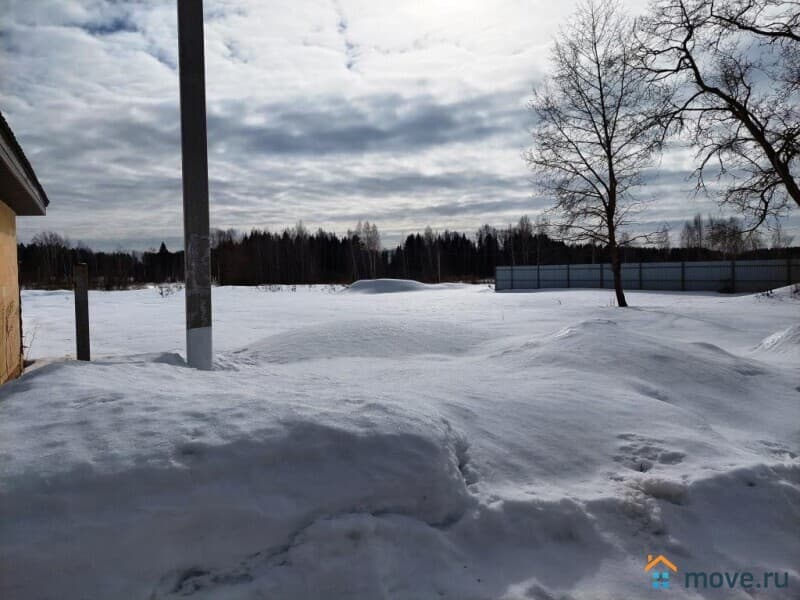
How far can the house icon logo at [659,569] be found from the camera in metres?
2.21

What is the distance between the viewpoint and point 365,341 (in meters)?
8.18

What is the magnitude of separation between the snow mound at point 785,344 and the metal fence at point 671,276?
765 inches

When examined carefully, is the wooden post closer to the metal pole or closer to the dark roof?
the dark roof

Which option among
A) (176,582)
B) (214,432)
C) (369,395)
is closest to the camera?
(176,582)

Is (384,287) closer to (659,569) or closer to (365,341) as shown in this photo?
(365,341)

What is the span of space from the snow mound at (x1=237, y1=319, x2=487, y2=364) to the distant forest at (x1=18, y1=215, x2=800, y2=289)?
150ft

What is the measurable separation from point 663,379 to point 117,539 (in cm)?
521

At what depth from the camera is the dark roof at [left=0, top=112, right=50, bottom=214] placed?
4234 mm

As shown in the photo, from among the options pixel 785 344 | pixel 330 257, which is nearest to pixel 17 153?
pixel 785 344

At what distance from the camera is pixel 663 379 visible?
543 centimetres

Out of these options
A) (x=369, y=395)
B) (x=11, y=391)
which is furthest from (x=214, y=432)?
(x=11, y=391)

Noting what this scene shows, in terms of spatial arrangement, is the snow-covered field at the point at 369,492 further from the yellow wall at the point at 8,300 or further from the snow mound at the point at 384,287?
the snow mound at the point at 384,287

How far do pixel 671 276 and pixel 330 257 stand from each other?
5157 centimetres

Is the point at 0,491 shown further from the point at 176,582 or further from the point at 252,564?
the point at 252,564
